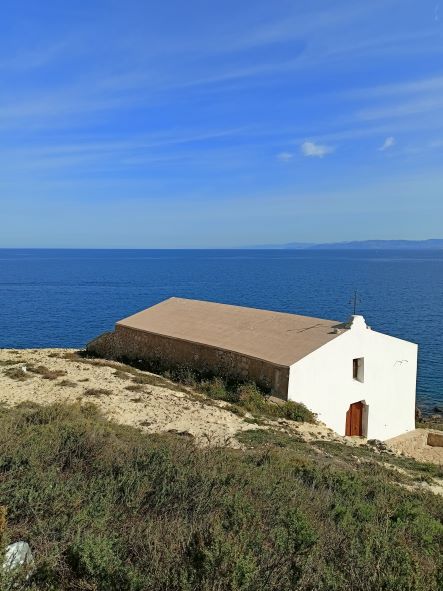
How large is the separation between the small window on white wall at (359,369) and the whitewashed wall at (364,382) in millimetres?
166

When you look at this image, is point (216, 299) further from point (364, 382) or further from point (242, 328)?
point (364, 382)

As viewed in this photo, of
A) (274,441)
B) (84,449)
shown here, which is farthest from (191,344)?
(84,449)

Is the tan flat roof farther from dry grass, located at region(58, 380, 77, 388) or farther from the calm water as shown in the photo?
the calm water

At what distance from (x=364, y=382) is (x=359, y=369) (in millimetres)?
584

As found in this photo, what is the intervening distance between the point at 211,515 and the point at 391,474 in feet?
27.6

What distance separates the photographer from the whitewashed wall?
19.4m

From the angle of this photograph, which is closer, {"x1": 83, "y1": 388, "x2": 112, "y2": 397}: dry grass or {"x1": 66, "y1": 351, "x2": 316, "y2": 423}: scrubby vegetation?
{"x1": 83, "y1": 388, "x2": 112, "y2": 397}: dry grass

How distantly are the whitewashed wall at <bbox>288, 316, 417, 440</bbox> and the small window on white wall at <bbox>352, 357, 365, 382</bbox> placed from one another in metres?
0.17

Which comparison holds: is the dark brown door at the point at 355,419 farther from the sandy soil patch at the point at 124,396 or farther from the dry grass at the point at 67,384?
the dry grass at the point at 67,384

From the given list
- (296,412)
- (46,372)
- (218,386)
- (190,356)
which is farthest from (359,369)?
(46,372)

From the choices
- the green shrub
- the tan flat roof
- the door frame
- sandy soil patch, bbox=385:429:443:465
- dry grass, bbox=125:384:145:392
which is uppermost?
the tan flat roof

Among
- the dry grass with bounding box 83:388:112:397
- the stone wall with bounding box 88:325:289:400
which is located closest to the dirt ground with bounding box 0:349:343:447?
the dry grass with bounding box 83:388:112:397

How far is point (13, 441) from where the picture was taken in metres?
8.52

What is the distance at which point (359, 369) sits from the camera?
2134cm
